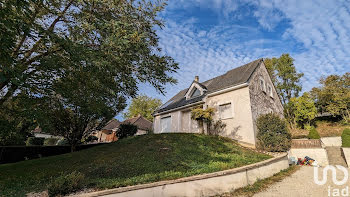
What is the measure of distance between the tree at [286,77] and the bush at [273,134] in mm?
21530

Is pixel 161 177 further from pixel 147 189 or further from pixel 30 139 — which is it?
pixel 30 139

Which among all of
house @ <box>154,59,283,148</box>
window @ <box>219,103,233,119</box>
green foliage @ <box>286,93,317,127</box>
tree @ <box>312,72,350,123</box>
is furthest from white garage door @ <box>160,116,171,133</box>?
tree @ <box>312,72,350,123</box>

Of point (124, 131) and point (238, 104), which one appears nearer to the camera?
point (238, 104)

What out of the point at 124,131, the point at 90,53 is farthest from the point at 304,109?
the point at 90,53

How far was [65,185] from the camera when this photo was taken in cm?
430

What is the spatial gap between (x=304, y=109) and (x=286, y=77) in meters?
8.09

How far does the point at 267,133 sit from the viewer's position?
10.8 m

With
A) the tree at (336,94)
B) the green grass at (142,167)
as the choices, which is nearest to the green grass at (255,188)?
the green grass at (142,167)

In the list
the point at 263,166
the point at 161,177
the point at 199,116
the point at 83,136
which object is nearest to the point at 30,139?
the point at 83,136

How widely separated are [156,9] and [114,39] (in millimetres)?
2282

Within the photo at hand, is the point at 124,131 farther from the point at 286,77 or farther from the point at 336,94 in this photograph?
the point at 286,77

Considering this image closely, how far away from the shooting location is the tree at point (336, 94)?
842 inches

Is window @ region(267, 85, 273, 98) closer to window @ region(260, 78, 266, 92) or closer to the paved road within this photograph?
window @ region(260, 78, 266, 92)

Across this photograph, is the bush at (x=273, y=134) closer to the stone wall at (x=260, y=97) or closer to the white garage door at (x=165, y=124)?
the stone wall at (x=260, y=97)
